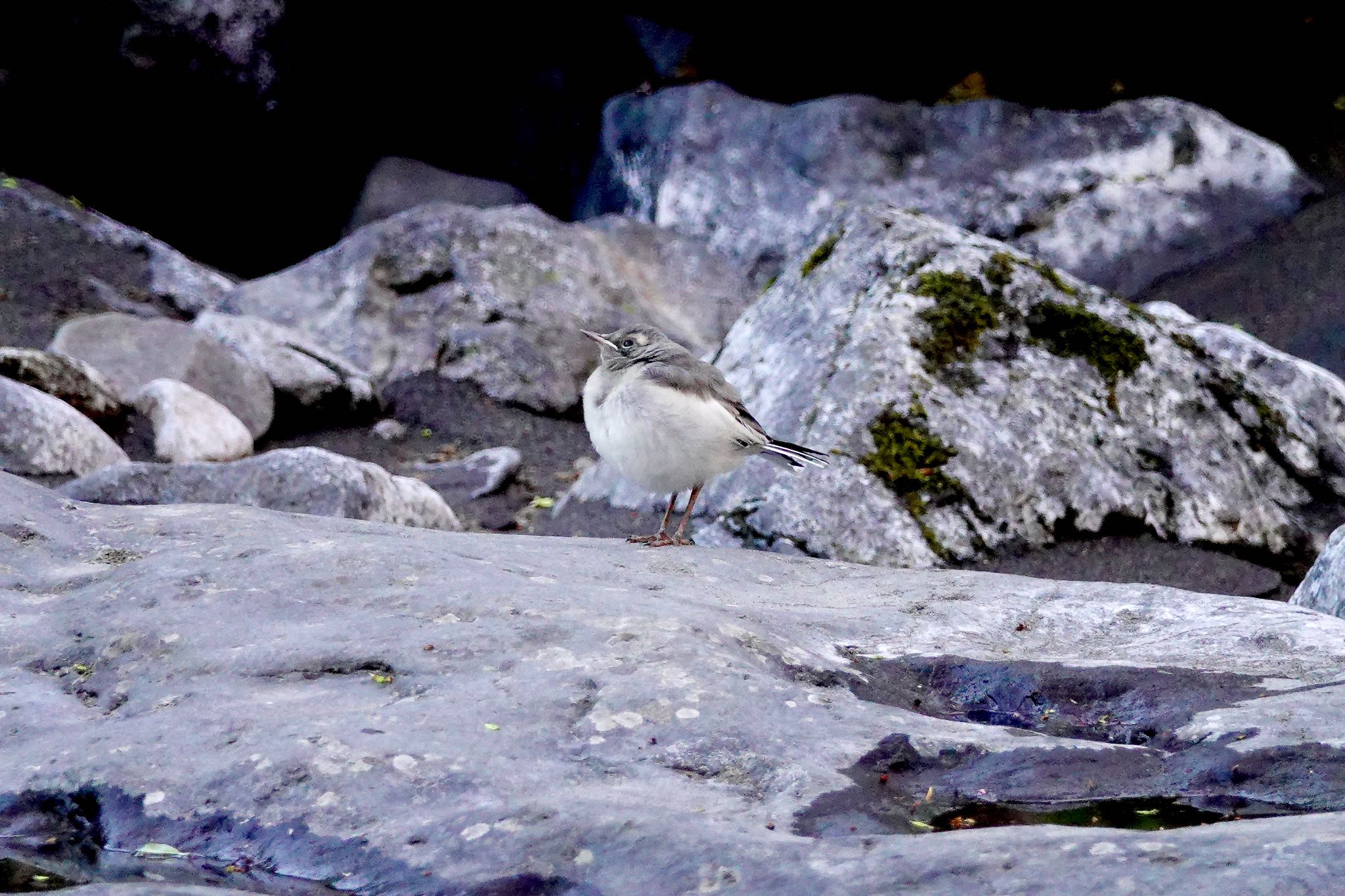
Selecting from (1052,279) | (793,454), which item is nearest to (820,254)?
(1052,279)

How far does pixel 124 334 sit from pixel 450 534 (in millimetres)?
5999

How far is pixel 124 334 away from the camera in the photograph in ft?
31.0

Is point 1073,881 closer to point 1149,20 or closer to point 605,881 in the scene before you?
point 605,881

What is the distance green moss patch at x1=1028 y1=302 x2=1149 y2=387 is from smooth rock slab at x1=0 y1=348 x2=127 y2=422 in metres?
5.85

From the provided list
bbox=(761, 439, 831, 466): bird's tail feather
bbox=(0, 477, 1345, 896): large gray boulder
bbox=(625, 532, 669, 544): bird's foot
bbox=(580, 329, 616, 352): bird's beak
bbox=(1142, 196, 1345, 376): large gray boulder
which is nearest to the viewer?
bbox=(0, 477, 1345, 896): large gray boulder

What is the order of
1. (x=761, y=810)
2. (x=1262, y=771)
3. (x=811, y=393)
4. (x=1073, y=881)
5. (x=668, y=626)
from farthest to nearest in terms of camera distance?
(x=811, y=393)
(x=668, y=626)
(x=1262, y=771)
(x=761, y=810)
(x=1073, y=881)

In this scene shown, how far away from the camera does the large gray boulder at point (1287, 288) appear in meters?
10.5

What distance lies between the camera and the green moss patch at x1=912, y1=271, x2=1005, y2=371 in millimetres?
6590

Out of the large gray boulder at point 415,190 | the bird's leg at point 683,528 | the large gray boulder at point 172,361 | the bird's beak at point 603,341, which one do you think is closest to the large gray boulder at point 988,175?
the large gray boulder at point 415,190

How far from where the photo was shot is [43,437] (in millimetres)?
7148

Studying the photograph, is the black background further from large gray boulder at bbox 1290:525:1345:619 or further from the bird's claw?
the bird's claw

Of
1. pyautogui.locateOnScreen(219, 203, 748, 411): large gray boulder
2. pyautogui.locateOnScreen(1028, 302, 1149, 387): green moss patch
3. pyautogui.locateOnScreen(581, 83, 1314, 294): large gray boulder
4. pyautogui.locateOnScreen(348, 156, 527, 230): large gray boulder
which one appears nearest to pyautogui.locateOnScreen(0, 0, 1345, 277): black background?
pyautogui.locateOnScreen(348, 156, 527, 230): large gray boulder

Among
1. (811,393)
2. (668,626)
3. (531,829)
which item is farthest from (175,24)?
(531,829)

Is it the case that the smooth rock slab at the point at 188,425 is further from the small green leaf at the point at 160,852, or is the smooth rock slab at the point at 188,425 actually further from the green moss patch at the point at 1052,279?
the small green leaf at the point at 160,852
